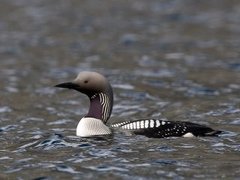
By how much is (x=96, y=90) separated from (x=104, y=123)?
0.41m

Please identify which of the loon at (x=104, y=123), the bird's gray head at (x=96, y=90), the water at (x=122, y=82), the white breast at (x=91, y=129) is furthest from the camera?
the bird's gray head at (x=96, y=90)

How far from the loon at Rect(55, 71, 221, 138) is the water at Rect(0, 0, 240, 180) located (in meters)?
0.13

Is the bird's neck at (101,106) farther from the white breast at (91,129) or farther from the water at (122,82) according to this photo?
the water at (122,82)

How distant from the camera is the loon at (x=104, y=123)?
9.88m

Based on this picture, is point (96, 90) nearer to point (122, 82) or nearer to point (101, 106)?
point (101, 106)

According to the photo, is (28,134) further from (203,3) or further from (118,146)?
(203,3)

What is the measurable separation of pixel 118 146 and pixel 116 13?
12.0 metres

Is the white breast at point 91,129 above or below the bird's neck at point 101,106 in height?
below

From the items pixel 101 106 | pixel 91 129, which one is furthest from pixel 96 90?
pixel 91 129

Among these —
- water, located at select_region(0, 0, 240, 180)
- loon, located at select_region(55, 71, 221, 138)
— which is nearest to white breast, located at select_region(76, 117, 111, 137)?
loon, located at select_region(55, 71, 221, 138)

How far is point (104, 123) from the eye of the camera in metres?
10.4

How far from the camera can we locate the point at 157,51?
1720 centimetres

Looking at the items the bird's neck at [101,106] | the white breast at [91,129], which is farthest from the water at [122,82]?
the bird's neck at [101,106]

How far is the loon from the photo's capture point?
988 centimetres
